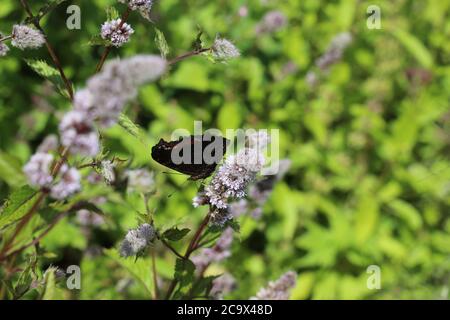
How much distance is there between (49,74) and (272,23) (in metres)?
1.81

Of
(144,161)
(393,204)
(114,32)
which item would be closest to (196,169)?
(114,32)

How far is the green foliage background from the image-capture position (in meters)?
2.93

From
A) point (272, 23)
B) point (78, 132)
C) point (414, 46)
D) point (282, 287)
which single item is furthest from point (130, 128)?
point (414, 46)

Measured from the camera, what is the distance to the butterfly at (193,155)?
1.47 meters

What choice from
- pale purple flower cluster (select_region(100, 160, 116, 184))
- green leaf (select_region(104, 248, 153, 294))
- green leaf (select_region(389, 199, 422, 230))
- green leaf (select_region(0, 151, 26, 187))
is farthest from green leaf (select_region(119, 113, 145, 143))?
green leaf (select_region(389, 199, 422, 230))

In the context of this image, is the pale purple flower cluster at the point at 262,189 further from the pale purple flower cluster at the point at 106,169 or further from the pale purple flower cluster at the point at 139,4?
the pale purple flower cluster at the point at 139,4

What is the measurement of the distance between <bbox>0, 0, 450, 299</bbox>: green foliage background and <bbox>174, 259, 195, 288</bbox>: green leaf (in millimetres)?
1154

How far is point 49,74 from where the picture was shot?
4.75ft

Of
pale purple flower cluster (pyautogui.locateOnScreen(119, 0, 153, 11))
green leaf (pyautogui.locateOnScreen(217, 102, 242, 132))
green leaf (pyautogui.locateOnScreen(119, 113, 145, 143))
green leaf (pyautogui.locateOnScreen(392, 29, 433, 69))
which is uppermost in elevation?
green leaf (pyautogui.locateOnScreen(392, 29, 433, 69))

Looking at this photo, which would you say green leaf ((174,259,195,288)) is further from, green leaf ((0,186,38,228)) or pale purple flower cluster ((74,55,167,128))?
pale purple flower cluster ((74,55,167,128))

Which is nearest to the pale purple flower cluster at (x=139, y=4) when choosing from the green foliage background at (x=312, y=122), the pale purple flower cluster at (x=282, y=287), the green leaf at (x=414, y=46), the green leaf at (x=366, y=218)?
the pale purple flower cluster at (x=282, y=287)

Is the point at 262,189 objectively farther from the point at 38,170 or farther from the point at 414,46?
the point at 414,46
